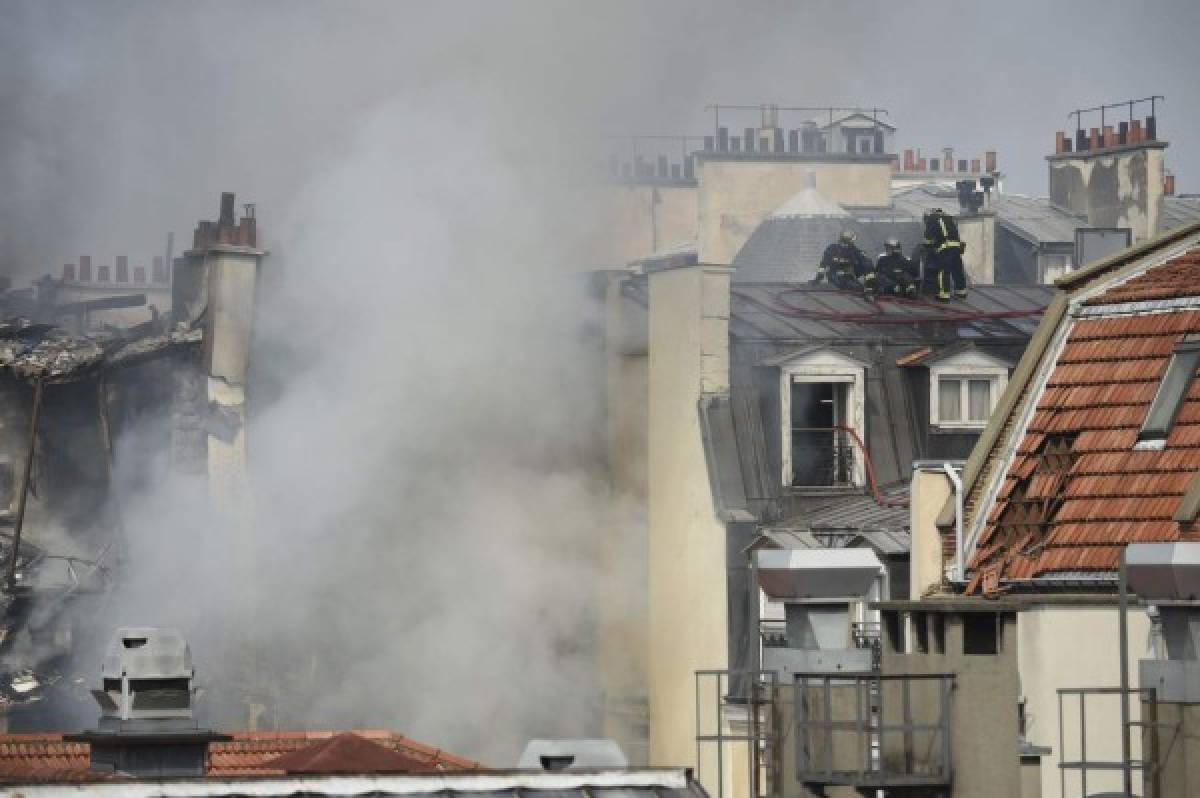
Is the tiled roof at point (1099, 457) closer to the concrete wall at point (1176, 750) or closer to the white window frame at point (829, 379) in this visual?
the white window frame at point (829, 379)

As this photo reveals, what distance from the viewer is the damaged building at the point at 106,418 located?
37031mm

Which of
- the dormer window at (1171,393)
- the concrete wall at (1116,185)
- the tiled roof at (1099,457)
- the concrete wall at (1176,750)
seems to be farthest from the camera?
the concrete wall at (1116,185)

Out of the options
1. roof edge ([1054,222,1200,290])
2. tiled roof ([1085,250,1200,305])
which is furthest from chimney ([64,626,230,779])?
roof edge ([1054,222,1200,290])

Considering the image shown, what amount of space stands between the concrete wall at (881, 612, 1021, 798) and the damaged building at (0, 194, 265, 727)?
18.5 metres

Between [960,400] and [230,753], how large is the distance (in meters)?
12.5

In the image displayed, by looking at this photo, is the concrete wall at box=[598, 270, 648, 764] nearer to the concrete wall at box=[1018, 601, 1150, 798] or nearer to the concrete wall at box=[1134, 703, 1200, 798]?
the concrete wall at box=[1018, 601, 1150, 798]

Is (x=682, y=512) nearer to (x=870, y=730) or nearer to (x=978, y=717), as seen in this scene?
(x=978, y=717)

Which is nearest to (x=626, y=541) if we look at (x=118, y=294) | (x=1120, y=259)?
(x=1120, y=259)

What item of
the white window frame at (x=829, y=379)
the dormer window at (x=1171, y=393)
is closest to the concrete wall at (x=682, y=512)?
the white window frame at (x=829, y=379)

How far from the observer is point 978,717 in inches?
757

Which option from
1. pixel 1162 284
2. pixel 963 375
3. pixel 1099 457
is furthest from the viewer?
pixel 963 375

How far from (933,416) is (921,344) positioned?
993 mm

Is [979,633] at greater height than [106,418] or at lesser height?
lesser

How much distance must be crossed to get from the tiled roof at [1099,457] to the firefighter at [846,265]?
448 inches
